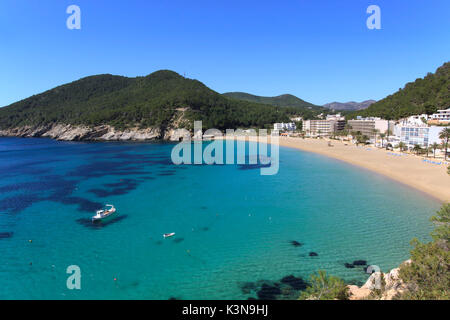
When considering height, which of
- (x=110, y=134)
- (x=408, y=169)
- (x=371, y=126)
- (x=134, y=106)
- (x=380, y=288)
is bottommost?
(x=380, y=288)

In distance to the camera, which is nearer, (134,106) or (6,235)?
(6,235)

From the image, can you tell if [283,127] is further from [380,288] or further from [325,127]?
[380,288]

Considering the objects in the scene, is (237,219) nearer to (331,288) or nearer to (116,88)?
(331,288)

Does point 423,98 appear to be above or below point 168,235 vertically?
above

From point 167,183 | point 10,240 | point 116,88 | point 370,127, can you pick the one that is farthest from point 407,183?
point 116,88

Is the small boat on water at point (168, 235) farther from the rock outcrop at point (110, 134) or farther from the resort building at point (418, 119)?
the rock outcrop at point (110, 134)

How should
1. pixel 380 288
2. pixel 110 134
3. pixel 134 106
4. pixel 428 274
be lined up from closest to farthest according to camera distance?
1. pixel 428 274
2. pixel 380 288
3. pixel 110 134
4. pixel 134 106

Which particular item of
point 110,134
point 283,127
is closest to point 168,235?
point 110,134
